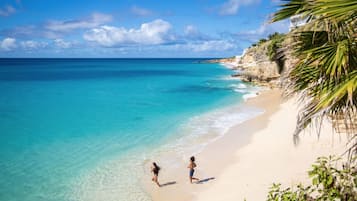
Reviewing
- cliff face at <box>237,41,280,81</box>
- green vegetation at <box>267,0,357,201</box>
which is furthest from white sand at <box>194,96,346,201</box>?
cliff face at <box>237,41,280,81</box>

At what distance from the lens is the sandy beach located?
9.54m

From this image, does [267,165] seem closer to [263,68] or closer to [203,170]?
[203,170]

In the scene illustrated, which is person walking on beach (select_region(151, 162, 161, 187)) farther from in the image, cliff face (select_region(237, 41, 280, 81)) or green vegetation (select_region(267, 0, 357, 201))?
cliff face (select_region(237, 41, 280, 81))

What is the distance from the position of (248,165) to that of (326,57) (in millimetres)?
8848

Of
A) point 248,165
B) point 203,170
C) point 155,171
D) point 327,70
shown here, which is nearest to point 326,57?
point 327,70

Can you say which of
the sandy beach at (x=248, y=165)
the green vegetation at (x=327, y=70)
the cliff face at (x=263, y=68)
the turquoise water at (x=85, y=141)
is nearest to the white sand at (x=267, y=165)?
the sandy beach at (x=248, y=165)

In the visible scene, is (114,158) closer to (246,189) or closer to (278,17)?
(246,189)

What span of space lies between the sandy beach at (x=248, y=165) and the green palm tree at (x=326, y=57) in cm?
326

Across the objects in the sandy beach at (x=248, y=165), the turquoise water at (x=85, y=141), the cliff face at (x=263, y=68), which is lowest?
the turquoise water at (x=85, y=141)

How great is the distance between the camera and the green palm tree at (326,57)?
2.74m

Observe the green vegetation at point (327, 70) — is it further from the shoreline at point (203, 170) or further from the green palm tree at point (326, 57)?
the shoreline at point (203, 170)

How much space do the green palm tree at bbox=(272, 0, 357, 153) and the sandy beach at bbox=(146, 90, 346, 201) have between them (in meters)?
3.26

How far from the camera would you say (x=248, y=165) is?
1149 centimetres

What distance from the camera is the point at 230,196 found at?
Result: 9.09 m
